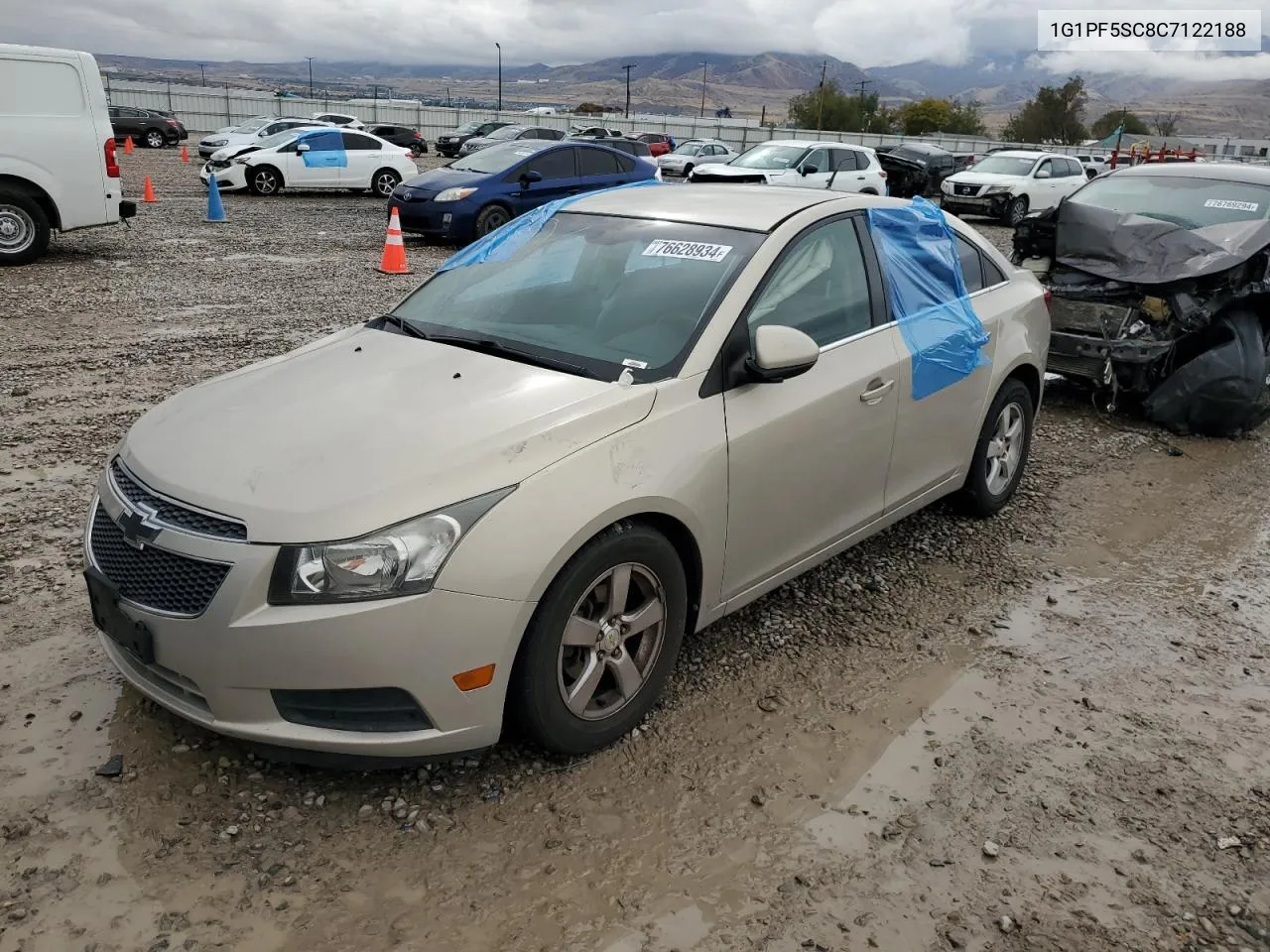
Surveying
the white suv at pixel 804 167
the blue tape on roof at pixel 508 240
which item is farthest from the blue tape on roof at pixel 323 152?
the blue tape on roof at pixel 508 240

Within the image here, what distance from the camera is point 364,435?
2896 millimetres

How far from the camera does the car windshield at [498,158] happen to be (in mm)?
13850

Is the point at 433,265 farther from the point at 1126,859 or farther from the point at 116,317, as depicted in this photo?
the point at 1126,859

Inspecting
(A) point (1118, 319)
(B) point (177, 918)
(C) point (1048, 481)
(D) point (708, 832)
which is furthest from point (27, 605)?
(A) point (1118, 319)

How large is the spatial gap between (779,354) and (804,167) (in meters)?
16.8

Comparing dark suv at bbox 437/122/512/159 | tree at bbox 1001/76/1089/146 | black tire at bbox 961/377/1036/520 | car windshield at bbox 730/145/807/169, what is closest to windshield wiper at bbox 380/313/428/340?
black tire at bbox 961/377/1036/520

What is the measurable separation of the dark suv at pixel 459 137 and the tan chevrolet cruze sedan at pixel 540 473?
33791mm

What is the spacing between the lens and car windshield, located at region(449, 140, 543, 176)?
13.9 meters

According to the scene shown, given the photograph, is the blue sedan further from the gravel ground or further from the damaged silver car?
the gravel ground

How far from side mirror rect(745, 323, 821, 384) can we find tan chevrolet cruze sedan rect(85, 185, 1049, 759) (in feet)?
0.04

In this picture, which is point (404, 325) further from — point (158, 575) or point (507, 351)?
point (158, 575)

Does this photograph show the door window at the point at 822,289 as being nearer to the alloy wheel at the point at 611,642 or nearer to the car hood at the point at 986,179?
the alloy wheel at the point at 611,642

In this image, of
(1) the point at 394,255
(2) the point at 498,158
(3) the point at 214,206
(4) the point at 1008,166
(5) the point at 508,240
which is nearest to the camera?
(5) the point at 508,240

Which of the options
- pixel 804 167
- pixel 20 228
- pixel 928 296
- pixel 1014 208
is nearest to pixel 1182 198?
pixel 928 296
